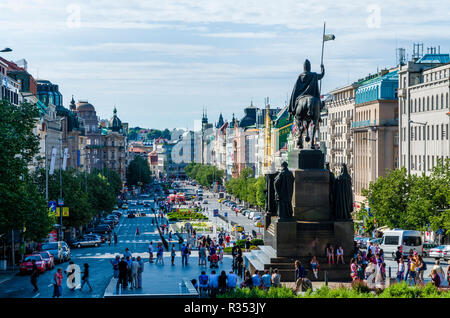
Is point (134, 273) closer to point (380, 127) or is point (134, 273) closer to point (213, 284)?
point (213, 284)

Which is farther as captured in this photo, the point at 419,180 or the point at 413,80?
the point at 413,80

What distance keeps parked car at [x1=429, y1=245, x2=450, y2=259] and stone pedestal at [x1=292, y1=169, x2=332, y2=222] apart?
24091mm

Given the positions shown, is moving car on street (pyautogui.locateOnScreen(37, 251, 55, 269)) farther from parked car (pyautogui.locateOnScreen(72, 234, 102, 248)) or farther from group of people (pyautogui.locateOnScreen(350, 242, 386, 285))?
parked car (pyautogui.locateOnScreen(72, 234, 102, 248))

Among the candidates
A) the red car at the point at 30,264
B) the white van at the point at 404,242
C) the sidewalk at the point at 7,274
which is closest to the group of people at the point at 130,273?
the sidewalk at the point at 7,274

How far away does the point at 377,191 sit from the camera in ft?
239

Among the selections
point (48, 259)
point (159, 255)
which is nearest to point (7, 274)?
point (48, 259)

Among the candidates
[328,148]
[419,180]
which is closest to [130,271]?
[419,180]

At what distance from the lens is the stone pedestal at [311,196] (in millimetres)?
33406

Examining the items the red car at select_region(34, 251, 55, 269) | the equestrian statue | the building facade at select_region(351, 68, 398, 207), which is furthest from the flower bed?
the equestrian statue

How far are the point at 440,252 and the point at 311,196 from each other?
81.3 ft
